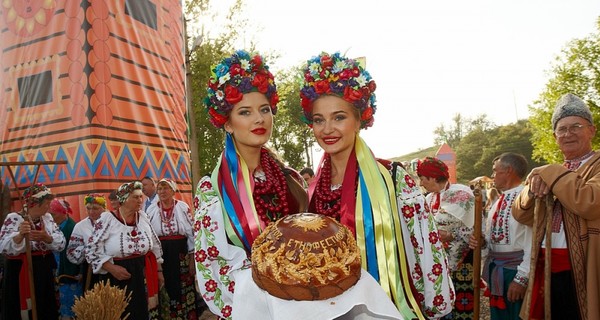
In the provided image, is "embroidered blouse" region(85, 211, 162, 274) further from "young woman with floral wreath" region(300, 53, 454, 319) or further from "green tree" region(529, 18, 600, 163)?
"green tree" region(529, 18, 600, 163)

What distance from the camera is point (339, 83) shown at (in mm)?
2449

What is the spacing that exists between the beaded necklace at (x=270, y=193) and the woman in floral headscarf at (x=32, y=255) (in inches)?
152

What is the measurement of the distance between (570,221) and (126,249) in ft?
14.2

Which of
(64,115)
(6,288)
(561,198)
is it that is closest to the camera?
(561,198)

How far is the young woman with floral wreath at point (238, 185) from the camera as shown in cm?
225

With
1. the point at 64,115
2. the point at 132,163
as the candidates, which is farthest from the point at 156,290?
the point at 64,115

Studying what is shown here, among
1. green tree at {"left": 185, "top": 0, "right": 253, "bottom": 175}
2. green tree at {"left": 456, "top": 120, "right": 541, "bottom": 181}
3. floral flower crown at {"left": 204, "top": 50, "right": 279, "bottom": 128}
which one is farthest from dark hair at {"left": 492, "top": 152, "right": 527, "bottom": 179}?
green tree at {"left": 456, "top": 120, "right": 541, "bottom": 181}

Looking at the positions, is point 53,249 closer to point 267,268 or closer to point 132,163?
point 132,163

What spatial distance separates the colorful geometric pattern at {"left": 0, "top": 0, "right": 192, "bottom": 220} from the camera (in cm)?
693

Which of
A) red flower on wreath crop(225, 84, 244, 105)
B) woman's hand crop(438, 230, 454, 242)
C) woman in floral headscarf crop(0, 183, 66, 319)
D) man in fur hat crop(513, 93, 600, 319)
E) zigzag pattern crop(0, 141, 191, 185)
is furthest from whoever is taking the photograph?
zigzag pattern crop(0, 141, 191, 185)

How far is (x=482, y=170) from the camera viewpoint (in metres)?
51.5

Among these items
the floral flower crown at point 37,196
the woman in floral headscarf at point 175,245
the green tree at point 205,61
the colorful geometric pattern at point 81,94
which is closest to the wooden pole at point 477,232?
the woman in floral headscarf at point 175,245

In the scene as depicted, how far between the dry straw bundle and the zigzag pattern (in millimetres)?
3392

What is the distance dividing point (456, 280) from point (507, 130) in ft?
178
